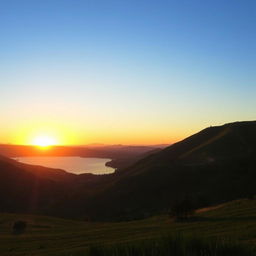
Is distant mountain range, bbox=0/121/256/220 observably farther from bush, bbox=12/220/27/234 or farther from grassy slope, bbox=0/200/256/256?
bush, bbox=12/220/27/234

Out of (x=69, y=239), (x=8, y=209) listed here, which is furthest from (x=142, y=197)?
(x=69, y=239)

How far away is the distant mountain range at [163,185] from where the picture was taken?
8469 cm

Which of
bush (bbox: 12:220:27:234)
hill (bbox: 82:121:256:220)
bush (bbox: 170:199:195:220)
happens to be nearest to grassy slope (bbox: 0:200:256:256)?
bush (bbox: 12:220:27:234)

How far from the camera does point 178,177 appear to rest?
3878 inches

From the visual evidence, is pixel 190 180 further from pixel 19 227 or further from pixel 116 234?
pixel 116 234

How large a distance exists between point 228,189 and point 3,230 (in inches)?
2142

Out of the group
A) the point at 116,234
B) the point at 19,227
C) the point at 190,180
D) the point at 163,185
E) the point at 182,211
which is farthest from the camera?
the point at 163,185

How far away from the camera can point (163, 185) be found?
9638 centimetres

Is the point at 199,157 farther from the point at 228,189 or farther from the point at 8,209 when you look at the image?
the point at 8,209

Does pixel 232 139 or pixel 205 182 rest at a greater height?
pixel 232 139

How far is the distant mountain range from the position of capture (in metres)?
84.7

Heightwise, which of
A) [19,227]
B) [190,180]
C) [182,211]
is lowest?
[19,227]

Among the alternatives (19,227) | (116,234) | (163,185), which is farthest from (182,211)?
(163,185)

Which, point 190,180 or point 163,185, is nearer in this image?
point 190,180
